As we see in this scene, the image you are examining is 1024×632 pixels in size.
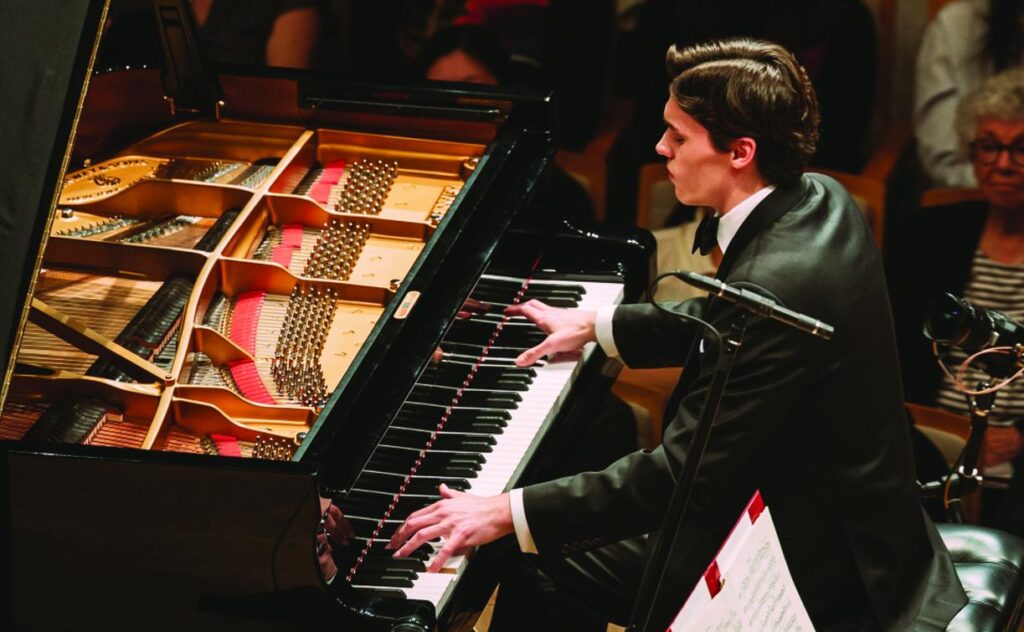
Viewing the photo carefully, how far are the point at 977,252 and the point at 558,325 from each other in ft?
5.13

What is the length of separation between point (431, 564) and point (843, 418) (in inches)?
30.5

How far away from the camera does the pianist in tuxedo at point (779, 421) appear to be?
2.30 meters

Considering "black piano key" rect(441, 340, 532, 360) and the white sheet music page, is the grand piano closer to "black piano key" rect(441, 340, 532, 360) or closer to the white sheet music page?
"black piano key" rect(441, 340, 532, 360)

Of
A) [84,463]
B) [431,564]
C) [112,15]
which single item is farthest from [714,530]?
[112,15]

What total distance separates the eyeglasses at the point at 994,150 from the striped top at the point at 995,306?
0.87 feet

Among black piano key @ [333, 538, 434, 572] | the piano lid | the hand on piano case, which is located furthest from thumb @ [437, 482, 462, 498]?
the piano lid

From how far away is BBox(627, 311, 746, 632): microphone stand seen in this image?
79.2 inches

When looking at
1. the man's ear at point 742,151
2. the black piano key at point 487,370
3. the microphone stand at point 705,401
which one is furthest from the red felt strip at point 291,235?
the microphone stand at point 705,401

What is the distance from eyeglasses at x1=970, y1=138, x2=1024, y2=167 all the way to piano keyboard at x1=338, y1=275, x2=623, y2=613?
1357mm

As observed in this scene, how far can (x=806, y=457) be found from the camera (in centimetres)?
240

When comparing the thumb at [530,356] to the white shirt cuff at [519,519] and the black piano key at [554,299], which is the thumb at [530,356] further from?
the white shirt cuff at [519,519]

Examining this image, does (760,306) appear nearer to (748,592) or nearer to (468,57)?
(748,592)

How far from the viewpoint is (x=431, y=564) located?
2320mm

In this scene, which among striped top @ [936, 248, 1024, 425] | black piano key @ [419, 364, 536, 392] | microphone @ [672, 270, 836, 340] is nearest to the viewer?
microphone @ [672, 270, 836, 340]
